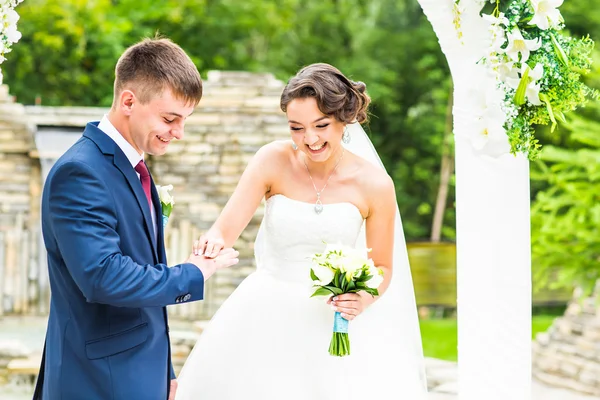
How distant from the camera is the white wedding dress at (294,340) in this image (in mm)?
3299

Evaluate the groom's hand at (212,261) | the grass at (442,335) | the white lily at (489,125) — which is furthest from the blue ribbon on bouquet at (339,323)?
the grass at (442,335)

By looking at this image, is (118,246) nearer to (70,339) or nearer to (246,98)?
(70,339)

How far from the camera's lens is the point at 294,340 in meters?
3.40

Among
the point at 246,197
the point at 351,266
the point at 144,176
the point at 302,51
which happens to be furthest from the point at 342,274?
the point at 302,51

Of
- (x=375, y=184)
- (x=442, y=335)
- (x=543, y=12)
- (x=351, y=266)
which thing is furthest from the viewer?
(x=442, y=335)

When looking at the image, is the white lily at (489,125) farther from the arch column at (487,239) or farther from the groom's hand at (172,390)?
the groom's hand at (172,390)

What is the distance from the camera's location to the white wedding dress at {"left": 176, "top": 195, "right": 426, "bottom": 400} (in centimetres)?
330

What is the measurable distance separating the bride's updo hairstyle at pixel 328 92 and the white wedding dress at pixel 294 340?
43 centimetres

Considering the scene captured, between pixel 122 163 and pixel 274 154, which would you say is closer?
pixel 122 163

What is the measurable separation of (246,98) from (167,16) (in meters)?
6.71

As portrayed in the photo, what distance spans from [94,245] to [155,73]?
557 mm

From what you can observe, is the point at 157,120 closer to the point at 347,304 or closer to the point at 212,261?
the point at 212,261

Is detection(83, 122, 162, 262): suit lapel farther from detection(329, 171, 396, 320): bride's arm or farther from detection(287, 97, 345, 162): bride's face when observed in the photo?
detection(329, 171, 396, 320): bride's arm

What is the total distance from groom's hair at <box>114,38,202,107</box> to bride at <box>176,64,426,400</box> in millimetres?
761
